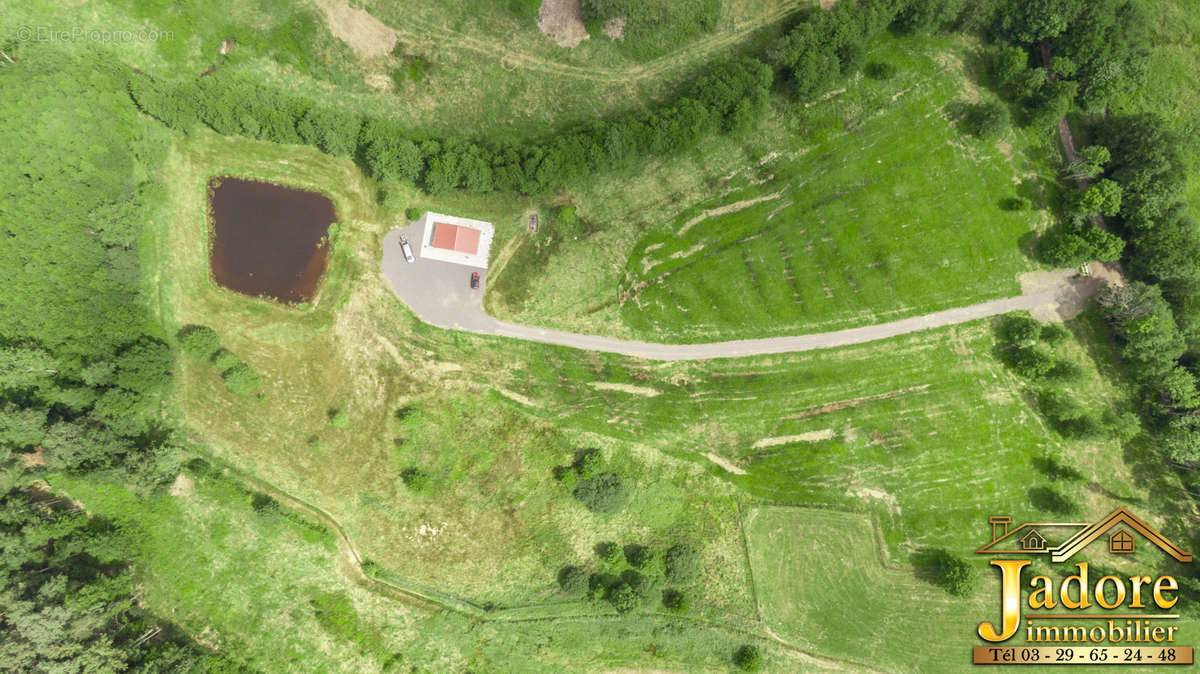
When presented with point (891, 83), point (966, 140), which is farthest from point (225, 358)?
point (966, 140)

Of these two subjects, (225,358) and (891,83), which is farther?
(891,83)

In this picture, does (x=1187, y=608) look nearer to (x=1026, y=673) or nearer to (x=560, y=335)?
(x=1026, y=673)

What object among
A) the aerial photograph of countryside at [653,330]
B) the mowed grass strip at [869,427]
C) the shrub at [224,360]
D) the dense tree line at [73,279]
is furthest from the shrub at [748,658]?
the dense tree line at [73,279]

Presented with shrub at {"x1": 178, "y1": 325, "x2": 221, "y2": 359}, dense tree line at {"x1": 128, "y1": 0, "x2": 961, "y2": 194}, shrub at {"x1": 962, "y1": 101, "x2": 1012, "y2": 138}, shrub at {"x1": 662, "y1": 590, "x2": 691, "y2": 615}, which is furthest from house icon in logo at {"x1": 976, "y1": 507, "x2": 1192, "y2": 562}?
shrub at {"x1": 178, "y1": 325, "x2": 221, "y2": 359}

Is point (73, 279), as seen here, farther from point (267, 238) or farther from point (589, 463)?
point (589, 463)

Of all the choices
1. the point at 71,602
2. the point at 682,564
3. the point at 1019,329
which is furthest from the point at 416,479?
the point at 1019,329
